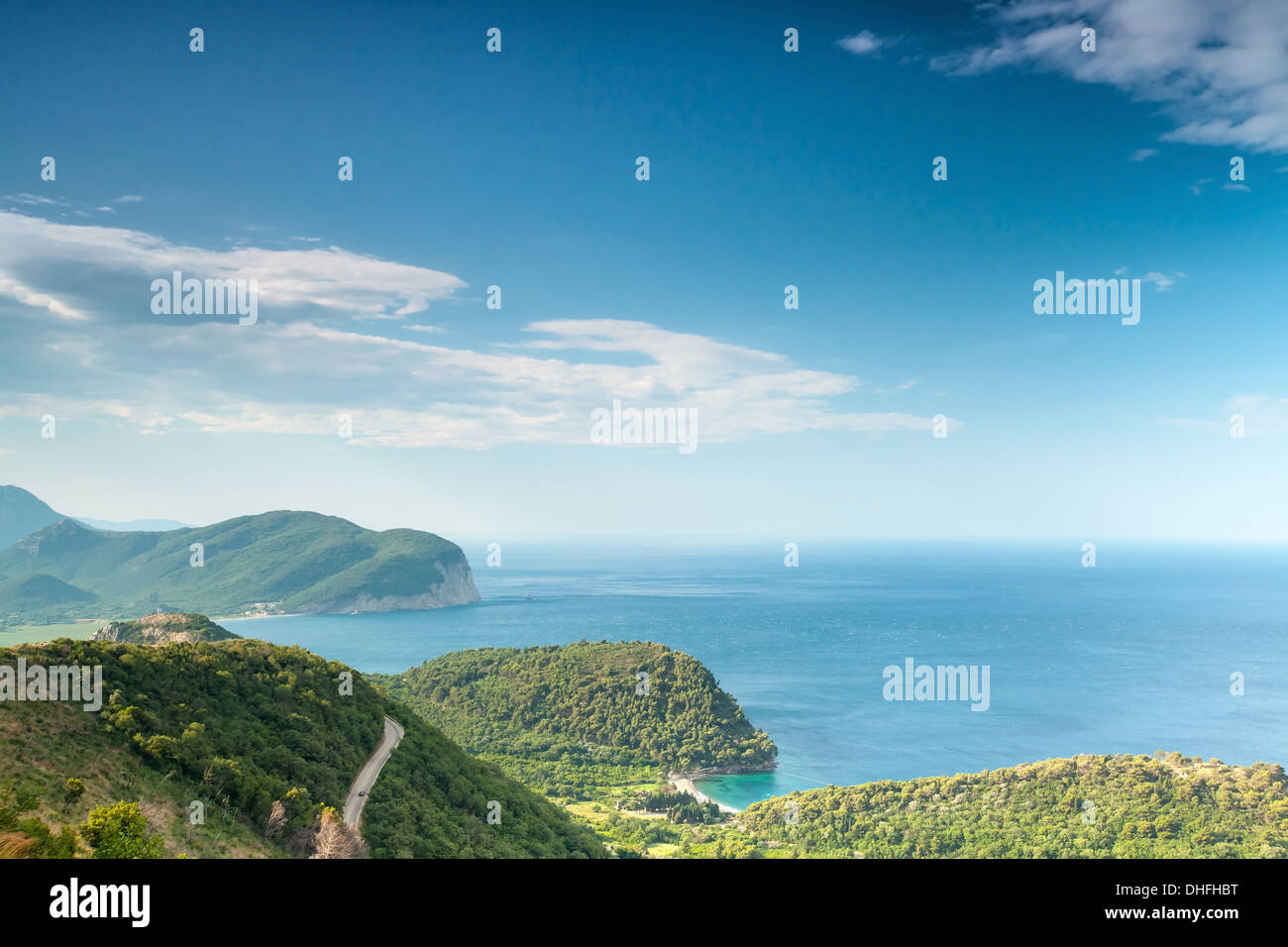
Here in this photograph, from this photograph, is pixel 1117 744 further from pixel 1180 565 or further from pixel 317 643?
pixel 1180 565

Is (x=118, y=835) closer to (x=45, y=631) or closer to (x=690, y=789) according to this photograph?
(x=690, y=789)

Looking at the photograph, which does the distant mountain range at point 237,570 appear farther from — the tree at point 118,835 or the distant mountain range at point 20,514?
the tree at point 118,835

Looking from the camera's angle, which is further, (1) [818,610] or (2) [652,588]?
(2) [652,588]

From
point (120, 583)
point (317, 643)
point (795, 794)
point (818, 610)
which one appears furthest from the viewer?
point (120, 583)

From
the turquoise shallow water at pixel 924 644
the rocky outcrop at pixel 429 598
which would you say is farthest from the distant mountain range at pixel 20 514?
the turquoise shallow water at pixel 924 644

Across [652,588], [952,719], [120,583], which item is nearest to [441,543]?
[652,588]
